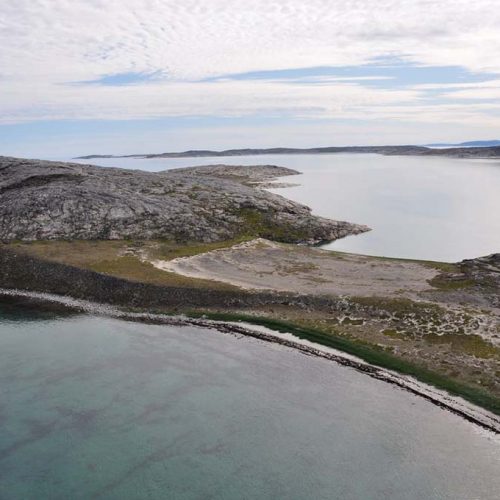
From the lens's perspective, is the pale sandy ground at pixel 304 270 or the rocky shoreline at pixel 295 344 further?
the pale sandy ground at pixel 304 270

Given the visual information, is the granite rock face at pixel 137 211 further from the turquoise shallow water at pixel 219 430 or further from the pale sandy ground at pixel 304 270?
the turquoise shallow water at pixel 219 430

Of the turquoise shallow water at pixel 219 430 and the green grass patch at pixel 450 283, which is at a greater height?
the green grass patch at pixel 450 283

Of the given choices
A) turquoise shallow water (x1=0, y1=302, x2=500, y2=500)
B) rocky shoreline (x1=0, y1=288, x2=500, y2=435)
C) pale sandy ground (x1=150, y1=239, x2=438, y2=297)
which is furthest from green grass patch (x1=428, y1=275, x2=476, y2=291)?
turquoise shallow water (x1=0, y1=302, x2=500, y2=500)

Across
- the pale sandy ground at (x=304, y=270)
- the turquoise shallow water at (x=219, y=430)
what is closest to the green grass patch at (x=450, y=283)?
the pale sandy ground at (x=304, y=270)

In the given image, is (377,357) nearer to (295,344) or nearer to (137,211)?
(295,344)

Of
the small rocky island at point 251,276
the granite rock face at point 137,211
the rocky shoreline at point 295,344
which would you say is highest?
the granite rock face at point 137,211

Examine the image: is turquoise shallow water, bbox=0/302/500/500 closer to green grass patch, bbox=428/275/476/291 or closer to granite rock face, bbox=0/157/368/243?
green grass patch, bbox=428/275/476/291
